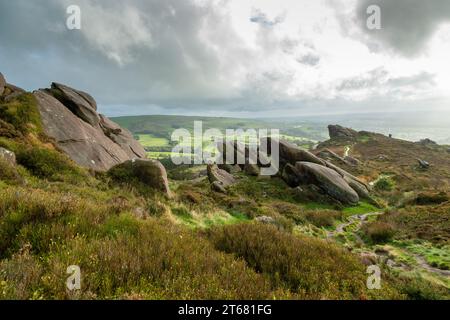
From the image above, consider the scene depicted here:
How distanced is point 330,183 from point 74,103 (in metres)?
31.0

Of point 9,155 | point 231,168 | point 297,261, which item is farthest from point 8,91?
point 231,168

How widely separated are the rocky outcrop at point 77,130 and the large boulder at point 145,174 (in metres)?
4.46

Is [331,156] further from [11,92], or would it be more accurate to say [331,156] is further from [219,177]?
[11,92]

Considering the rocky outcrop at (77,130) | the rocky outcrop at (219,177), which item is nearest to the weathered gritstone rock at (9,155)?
the rocky outcrop at (77,130)

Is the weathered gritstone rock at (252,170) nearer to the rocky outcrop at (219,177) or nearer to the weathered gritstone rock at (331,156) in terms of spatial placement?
the rocky outcrop at (219,177)

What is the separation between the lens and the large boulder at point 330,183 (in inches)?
1247

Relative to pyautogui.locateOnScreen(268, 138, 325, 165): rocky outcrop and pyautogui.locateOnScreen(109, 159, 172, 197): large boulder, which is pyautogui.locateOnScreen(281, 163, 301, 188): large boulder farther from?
pyautogui.locateOnScreen(109, 159, 172, 197): large boulder

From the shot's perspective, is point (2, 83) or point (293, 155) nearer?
point (2, 83)

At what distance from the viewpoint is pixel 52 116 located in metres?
23.9

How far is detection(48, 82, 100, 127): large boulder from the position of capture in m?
29.6

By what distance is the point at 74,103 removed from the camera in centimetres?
2994

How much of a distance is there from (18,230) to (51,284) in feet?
8.44
